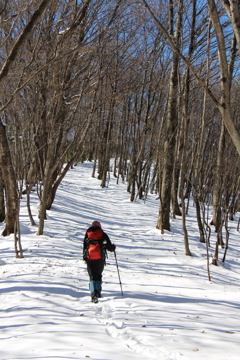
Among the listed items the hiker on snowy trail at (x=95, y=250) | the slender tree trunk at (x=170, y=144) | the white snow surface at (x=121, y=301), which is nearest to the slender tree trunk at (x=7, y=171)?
the white snow surface at (x=121, y=301)

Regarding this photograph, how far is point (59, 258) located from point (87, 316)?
327 centimetres

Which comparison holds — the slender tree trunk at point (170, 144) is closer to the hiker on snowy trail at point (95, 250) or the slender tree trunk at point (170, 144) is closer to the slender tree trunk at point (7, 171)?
the slender tree trunk at point (7, 171)

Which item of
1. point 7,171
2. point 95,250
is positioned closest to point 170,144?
point 7,171

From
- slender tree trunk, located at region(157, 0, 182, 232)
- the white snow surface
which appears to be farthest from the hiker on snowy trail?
slender tree trunk, located at region(157, 0, 182, 232)

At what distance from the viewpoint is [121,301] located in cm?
504

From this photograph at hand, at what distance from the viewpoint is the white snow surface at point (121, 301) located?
323cm

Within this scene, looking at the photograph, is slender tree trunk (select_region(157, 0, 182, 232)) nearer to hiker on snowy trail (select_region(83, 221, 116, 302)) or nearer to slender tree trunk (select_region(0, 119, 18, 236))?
slender tree trunk (select_region(0, 119, 18, 236))

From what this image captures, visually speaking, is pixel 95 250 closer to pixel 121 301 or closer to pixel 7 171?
pixel 121 301

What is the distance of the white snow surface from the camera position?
3.23 meters

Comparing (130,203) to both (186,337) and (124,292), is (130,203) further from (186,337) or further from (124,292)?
(186,337)

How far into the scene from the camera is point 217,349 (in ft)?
10.8

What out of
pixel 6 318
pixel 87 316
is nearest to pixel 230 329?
pixel 87 316

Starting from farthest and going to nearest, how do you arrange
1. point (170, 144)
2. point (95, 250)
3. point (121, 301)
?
1. point (170, 144)
2. point (95, 250)
3. point (121, 301)

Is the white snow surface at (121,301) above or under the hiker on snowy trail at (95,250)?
under
